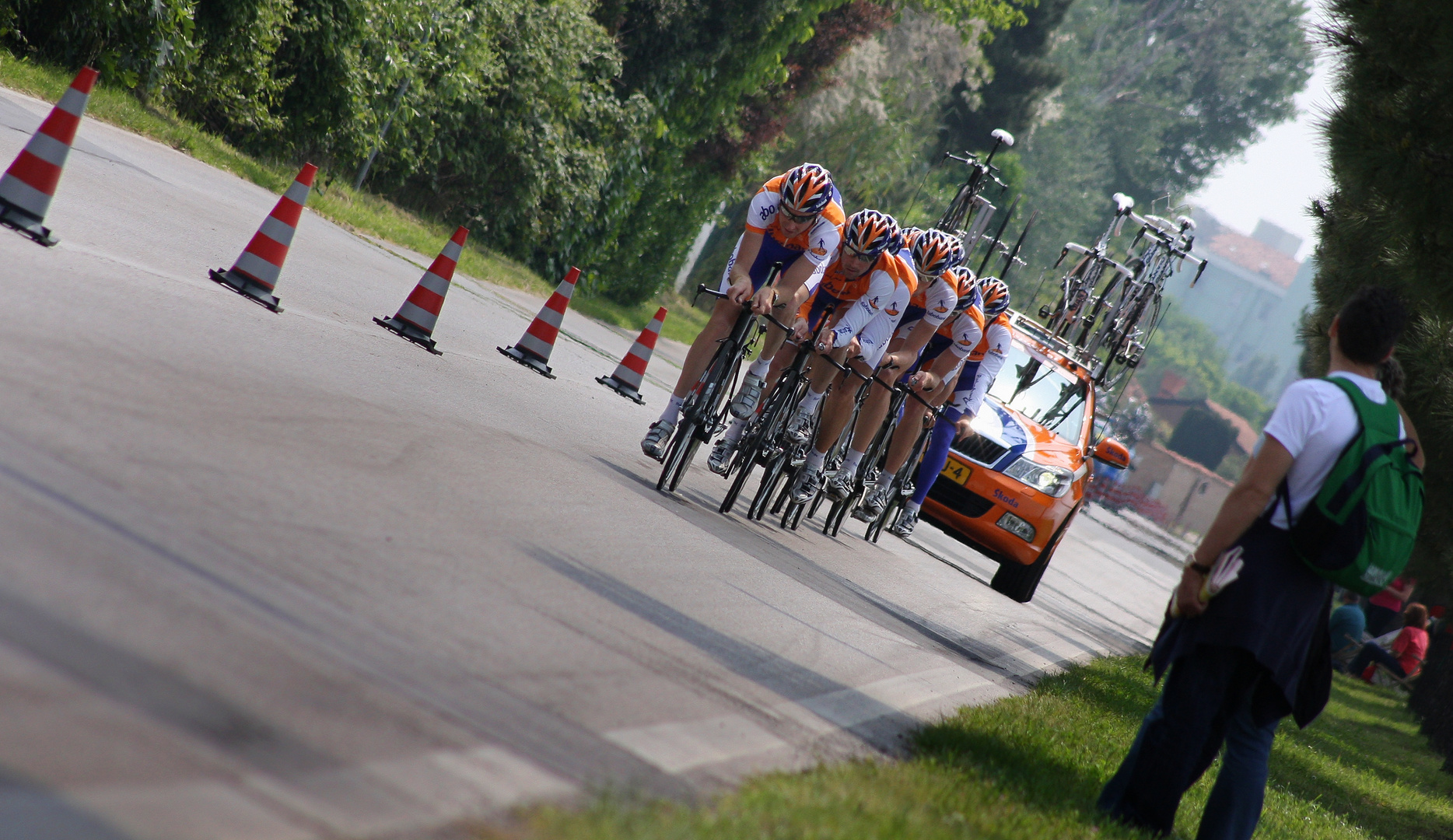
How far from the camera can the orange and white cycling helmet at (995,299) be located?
11.5 meters

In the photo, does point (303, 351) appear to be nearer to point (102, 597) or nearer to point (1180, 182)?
point (102, 597)

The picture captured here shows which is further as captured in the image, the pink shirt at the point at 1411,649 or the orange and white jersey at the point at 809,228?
the pink shirt at the point at 1411,649

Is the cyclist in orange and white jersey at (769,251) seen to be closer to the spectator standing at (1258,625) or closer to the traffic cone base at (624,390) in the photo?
the spectator standing at (1258,625)

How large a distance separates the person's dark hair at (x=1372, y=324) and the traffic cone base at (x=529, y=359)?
8.50 meters

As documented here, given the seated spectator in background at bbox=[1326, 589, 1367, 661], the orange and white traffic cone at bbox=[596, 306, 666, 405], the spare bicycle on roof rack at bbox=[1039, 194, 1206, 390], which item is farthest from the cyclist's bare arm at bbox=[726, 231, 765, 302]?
the seated spectator in background at bbox=[1326, 589, 1367, 661]

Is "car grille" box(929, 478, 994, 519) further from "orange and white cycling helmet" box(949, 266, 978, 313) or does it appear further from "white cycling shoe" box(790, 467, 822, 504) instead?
"white cycling shoe" box(790, 467, 822, 504)

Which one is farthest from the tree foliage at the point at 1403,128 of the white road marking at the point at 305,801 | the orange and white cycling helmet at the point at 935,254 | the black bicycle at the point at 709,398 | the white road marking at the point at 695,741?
the white road marking at the point at 305,801

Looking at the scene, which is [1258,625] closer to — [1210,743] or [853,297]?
[1210,743]

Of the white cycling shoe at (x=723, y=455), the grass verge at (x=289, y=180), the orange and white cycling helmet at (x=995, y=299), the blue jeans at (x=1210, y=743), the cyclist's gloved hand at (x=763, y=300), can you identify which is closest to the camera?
the blue jeans at (x=1210, y=743)

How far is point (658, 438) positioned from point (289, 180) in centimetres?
1124

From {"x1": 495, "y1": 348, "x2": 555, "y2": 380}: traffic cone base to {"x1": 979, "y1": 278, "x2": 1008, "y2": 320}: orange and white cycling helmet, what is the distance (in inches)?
160

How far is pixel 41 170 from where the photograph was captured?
785cm

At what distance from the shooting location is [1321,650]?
5.02 meters

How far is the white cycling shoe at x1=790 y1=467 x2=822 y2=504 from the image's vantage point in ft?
34.5
